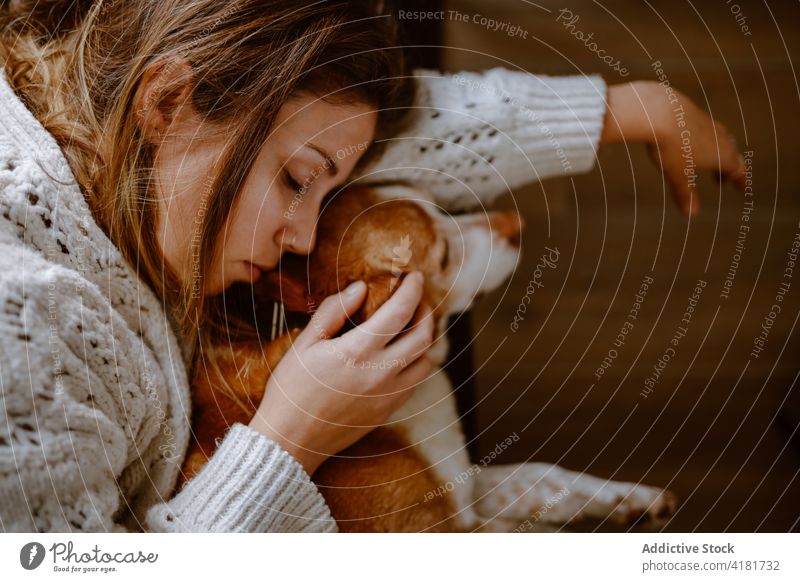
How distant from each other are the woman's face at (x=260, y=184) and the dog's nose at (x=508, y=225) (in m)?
0.12

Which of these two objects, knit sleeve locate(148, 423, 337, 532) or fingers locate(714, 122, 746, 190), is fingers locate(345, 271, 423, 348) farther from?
fingers locate(714, 122, 746, 190)

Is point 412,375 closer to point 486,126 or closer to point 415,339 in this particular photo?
point 415,339

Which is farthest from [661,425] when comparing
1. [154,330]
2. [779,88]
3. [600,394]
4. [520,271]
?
[154,330]

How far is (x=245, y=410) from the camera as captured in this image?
43cm

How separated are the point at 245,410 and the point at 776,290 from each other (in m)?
0.41

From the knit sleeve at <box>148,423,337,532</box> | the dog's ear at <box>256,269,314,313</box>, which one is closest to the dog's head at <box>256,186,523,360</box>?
the dog's ear at <box>256,269,314,313</box>

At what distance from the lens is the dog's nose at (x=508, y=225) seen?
1.52 ft

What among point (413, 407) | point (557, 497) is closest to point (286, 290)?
point (413, 407)

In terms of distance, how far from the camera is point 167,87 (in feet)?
1.31

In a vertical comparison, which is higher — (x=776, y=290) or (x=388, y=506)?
(x=776, y=290)

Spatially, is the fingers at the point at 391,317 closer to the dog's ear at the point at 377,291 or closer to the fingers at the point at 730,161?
the dog's ear at the point at 377,291

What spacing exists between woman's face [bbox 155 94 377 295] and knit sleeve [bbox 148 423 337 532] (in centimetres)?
12

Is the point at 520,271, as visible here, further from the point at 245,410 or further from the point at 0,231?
the point at 0,231
